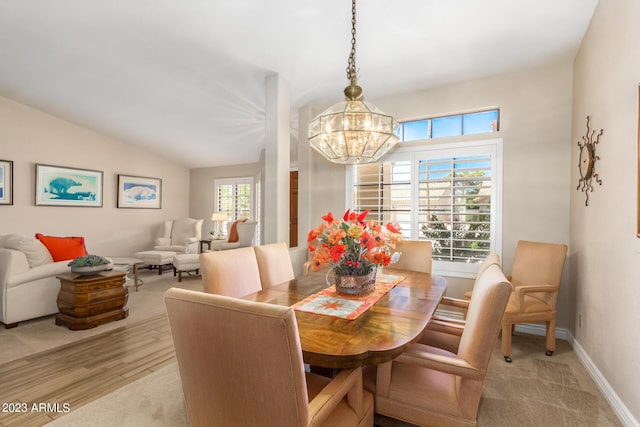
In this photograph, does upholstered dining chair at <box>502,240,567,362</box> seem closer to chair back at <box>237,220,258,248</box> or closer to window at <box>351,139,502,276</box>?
window at <box>351,139,502,276</box>

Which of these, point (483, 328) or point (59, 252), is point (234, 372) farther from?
point (59, 252)

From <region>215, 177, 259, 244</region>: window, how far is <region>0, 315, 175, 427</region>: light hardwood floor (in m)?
4.24

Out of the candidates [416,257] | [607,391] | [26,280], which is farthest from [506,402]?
[26,280]

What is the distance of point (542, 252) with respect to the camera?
2904 mm

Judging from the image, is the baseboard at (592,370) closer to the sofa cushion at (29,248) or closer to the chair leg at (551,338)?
the chair leg at (551,338)

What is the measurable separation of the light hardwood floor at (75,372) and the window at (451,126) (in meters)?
3.48

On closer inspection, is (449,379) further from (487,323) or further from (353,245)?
(353,245)

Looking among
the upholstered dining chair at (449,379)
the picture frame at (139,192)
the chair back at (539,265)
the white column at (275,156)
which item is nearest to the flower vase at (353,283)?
the upholstered dining chair at (449,379)

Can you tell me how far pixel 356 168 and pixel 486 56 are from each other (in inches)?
72.2

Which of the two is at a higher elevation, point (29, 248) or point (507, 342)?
point (29, 248)

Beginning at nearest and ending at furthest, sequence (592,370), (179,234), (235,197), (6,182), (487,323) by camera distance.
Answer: (487,323) → (592,370) → (6,182) → (179,234) → (235,197)

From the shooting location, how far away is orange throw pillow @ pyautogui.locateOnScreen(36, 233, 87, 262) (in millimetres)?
3837

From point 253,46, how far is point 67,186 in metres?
4.82

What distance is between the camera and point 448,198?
3.51m
